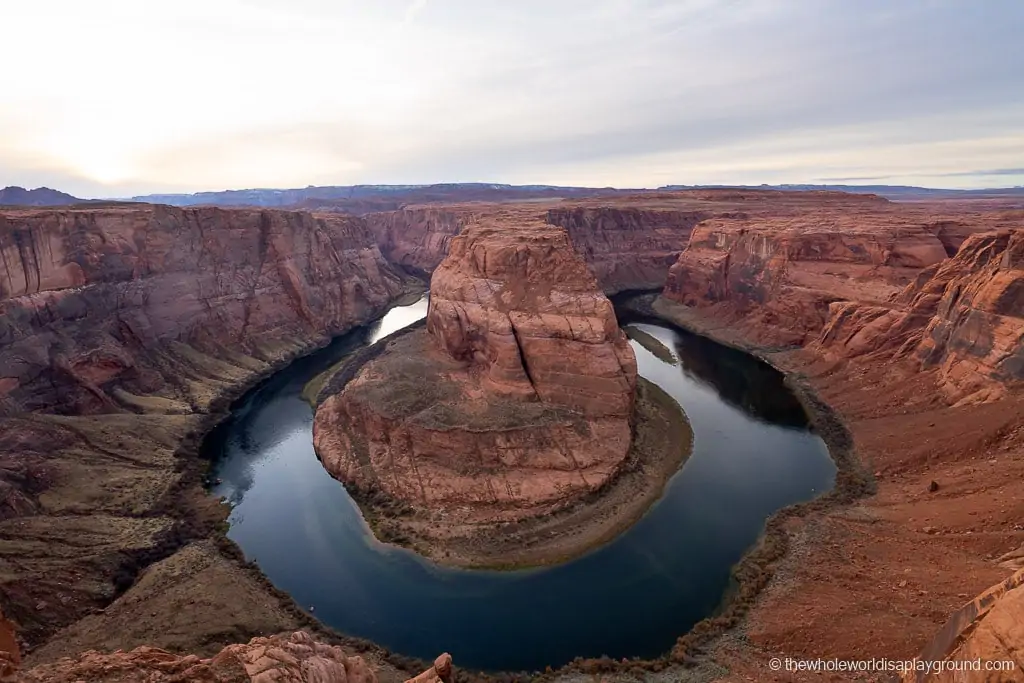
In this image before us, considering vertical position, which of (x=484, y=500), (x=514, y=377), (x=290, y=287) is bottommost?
(x=484, y=500)

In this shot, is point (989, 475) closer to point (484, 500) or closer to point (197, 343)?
point (484, 500)

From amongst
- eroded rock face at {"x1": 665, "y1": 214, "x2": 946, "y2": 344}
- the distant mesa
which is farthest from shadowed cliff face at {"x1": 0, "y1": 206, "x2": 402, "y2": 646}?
the distant mesa

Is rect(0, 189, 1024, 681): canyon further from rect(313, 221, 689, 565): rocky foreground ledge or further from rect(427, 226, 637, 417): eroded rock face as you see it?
rect(313, 221, 689, 565): rocky foreground ledge

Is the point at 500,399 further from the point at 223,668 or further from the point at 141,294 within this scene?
the point at 141,294

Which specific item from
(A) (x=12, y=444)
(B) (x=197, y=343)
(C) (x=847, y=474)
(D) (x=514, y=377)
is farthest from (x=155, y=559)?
(C) (x=847, y=474)

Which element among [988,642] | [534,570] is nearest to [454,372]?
[534,570]

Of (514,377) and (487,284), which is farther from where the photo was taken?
(487,284)
